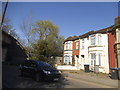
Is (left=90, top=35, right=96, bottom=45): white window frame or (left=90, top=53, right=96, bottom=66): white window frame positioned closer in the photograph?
(left=90, top=53, right=96, bottom=66): white window frame

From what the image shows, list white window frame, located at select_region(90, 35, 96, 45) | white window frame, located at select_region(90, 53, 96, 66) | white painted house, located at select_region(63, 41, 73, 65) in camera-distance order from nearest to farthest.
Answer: white window frame, located at select_region(90, 53, 96, 66), white window frame, located at select_region(90, 35, 96, 45), white painted house, located at select_region(63, 41, 73, 65)

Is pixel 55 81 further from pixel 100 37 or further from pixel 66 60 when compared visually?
pixel 66 60

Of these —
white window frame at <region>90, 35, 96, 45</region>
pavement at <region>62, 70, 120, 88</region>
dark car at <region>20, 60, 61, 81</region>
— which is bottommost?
pavement at <region>62, 70, 120, 88</region>

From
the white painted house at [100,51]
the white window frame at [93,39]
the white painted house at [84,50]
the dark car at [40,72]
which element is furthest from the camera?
the white painted house at [84,50]

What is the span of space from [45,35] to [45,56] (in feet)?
43.6

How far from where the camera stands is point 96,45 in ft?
62.7

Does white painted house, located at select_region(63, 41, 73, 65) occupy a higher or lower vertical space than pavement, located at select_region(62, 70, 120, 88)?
higher

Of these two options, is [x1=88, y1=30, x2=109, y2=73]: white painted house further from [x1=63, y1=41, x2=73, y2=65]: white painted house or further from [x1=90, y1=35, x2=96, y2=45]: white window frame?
[x1=63, y1=41, x2=73, y2=65]: white painted house

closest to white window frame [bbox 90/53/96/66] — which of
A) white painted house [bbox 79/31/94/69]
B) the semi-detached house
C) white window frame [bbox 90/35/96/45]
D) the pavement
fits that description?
the semi-detached house

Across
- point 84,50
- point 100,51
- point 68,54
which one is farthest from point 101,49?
point 68,54

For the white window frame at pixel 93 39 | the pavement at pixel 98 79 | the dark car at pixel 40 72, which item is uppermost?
the white window frame at pixel 93 39

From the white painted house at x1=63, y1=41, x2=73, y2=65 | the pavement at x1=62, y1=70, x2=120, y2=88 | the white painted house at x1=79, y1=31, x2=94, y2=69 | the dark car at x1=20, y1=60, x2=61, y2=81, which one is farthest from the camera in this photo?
the white painted house at x1=63, y1=41, x2=73, y2=65

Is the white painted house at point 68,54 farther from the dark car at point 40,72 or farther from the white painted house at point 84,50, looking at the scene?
the dark car at point 40,72

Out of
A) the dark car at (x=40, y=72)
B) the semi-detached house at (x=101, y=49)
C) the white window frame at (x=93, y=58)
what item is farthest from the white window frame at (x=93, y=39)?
the dark car at (x=40, y=72)
